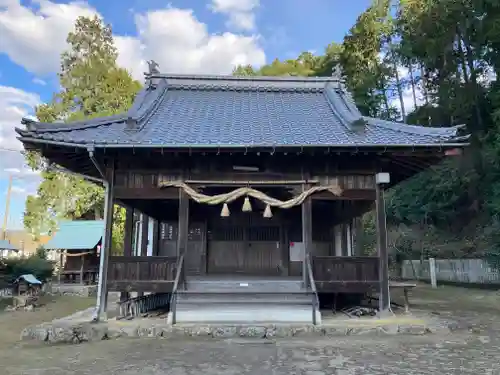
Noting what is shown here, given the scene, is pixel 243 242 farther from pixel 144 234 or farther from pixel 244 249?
pixel 144 234

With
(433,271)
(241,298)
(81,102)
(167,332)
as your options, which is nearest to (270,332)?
(241,298)

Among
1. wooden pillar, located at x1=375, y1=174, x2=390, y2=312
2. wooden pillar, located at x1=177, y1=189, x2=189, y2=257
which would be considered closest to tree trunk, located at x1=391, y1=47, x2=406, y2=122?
wooden pillar, located at x1=375, y1=174, x2=390, y2=312

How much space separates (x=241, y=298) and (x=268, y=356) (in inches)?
95.0

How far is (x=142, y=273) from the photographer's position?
902 cm

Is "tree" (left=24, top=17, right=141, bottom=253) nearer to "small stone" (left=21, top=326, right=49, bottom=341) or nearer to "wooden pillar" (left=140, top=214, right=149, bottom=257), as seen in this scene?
"wooden pillar" (left=140, top=214, right=149, bottom=257)

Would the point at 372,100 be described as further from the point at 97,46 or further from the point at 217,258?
the point at 217,258

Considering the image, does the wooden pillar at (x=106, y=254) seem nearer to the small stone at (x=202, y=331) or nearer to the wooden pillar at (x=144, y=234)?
the small stone at (x=202, y=331)

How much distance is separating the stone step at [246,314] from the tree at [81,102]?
1973 cm

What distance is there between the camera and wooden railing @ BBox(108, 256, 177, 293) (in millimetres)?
8922

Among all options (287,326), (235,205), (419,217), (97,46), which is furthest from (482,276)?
(97,46)

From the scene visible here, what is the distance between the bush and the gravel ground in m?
12.6

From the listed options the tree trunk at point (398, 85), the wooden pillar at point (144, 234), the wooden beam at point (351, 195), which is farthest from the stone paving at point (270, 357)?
the tree trunk at point (398, 85)

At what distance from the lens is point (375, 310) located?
31.1ft

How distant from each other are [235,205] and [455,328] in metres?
6.36
